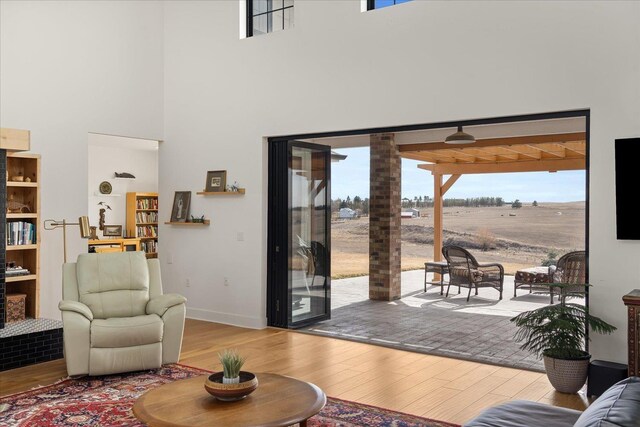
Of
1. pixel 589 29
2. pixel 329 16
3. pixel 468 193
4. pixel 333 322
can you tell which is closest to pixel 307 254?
pixel 333 322

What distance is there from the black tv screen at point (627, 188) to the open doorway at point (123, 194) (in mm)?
8669

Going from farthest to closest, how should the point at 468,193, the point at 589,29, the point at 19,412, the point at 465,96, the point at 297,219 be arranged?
the point at 468,193, the point at 297,219, the point at 465,96, the point at 589,29, the point at 19,412

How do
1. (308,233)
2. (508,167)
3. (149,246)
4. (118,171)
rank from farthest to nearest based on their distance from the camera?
(149,246) < (118,171) < (508,167) < (308,233)

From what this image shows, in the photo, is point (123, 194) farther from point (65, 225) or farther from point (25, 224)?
point (25, 224)

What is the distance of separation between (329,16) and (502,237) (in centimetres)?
837

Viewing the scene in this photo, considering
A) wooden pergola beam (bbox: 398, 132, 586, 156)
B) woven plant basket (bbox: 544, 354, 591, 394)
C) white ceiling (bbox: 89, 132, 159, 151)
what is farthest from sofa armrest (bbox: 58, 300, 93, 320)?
wooden pergola beam (bbox: 398, 132, 586, 156)

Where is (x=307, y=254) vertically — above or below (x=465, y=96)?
below

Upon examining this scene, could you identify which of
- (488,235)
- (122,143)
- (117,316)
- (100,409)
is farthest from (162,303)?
(488,235)

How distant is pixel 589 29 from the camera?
193 inches

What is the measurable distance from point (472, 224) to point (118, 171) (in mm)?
7742

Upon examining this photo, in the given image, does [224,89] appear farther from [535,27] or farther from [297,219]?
[535,27]

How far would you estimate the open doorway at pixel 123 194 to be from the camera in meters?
11.6

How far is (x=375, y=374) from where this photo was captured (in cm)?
509

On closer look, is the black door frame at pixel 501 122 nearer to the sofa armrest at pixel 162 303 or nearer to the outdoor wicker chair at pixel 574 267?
the sofa armrest at pixel 162 303
